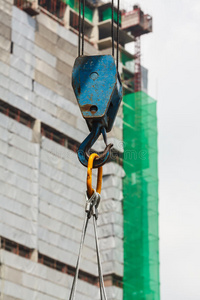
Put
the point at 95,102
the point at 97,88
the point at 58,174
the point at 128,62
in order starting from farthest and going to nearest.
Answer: the point at 128,62 < the point at 58,174 < the point at 97,88 < the point at 95,102

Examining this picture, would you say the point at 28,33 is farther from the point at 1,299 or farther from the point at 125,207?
the point at 1,299

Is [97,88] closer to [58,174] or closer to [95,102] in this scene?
[95,102]

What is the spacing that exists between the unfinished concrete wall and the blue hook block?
62477 mm

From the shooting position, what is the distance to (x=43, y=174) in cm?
8794

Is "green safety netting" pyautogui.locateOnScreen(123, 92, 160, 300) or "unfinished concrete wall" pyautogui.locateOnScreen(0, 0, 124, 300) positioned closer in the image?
"unfinished concrete wall" pyautogui.locateOnScreen(0, 0, 124, 300)

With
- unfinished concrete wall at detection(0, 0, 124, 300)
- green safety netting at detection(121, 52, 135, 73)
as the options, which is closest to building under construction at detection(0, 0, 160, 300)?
unfinished concrete wall at detection(0, 0, 124, 300)

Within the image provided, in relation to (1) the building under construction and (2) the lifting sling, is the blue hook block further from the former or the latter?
(1) the building under construction

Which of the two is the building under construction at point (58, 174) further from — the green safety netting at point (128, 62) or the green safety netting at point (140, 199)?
the green safety netting at point (128, 62)

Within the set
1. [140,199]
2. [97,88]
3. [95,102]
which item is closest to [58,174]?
[140,199]

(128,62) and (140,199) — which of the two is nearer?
(140,199)

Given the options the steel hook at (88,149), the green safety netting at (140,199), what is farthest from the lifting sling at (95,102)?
the green safety netting at (140,199)

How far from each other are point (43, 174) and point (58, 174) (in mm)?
2308

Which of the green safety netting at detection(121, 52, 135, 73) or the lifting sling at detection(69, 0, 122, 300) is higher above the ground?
the green safety netting at detection(121, 52, 135, 73)

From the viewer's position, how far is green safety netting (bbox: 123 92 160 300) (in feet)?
305
